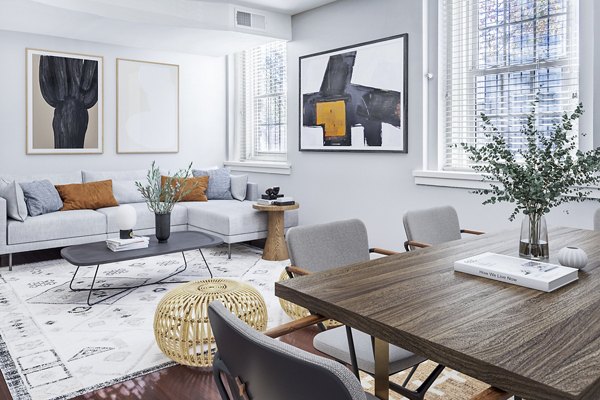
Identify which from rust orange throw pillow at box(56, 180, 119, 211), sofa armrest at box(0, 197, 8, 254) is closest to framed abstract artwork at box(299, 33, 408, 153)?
rust orange throw pillow at box(56, 180, 119, 211)

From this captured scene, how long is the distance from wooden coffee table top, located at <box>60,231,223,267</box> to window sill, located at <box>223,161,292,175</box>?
1.80 m

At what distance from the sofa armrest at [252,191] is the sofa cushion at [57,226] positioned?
1745 millimetres

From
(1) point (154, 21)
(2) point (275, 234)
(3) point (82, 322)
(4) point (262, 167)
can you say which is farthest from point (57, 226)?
(4) point (262, 167)

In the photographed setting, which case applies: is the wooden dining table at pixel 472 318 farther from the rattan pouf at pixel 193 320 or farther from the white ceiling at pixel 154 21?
the white ceiling at pixel 154 21

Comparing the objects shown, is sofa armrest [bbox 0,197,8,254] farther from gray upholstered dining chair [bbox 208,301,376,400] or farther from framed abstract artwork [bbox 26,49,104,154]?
gray upholstered dining chair [bbox 208,301,376,400]

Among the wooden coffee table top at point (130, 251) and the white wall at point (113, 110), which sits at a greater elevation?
the white wall at point (113, 110)

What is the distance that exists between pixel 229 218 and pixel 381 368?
3.52 metres

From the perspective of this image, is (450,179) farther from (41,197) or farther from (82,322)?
(41,197)

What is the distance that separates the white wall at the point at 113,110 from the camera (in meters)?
5.24

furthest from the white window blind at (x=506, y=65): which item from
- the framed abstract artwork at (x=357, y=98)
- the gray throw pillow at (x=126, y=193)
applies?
the gray throw pillow at (x=126, y=193)

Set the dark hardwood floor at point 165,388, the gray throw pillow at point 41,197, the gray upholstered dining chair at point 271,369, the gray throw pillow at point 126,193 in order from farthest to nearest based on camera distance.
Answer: the gray throw pillow at point 126,193, the gray throw pillow at point 41,197, the dark hardwood floor at point 165,388, the gray upholstered dining chair at point 271,369

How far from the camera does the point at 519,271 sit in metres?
1.52

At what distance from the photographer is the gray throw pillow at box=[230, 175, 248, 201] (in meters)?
5.95

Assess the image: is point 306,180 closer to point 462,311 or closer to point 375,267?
point 375,267
